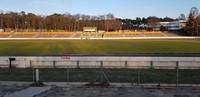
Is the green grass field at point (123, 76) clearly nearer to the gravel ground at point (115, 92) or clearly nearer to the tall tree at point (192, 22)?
the gravel ground at point (115, 92)

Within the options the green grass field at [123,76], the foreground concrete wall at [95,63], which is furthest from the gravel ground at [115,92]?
the foreground concrete wall at [95,63]

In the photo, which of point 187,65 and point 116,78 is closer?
point 116,78

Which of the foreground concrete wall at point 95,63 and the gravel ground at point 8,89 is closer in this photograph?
the gravel ground at point 8,89

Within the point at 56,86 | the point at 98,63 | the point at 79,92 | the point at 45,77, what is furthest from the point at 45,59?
the point at 79,92

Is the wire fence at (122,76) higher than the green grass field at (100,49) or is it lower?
higher

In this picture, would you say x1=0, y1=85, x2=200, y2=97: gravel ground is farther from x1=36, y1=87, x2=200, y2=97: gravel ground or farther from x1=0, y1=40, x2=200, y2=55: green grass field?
x1=0, y1=40, x2=200, y2=55: green grass field

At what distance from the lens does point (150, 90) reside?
1933 centimetres

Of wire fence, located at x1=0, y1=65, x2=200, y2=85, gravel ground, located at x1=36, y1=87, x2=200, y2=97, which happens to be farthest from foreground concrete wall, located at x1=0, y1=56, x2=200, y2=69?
gravel ground, located at x1=36, y1=87, x2=200, y2=97

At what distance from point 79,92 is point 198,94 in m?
6.24

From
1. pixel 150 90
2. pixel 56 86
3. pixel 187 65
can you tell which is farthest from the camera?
pixel 187 65

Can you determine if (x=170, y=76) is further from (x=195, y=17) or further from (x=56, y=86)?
(x=195, y=17)

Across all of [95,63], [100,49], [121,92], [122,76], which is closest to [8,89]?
[121,92]

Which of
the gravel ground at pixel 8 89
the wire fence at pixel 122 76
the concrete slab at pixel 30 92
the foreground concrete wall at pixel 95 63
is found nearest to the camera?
the concrete slab at pixel 30 92

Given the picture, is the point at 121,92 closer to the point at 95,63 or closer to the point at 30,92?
the point at 30,92
